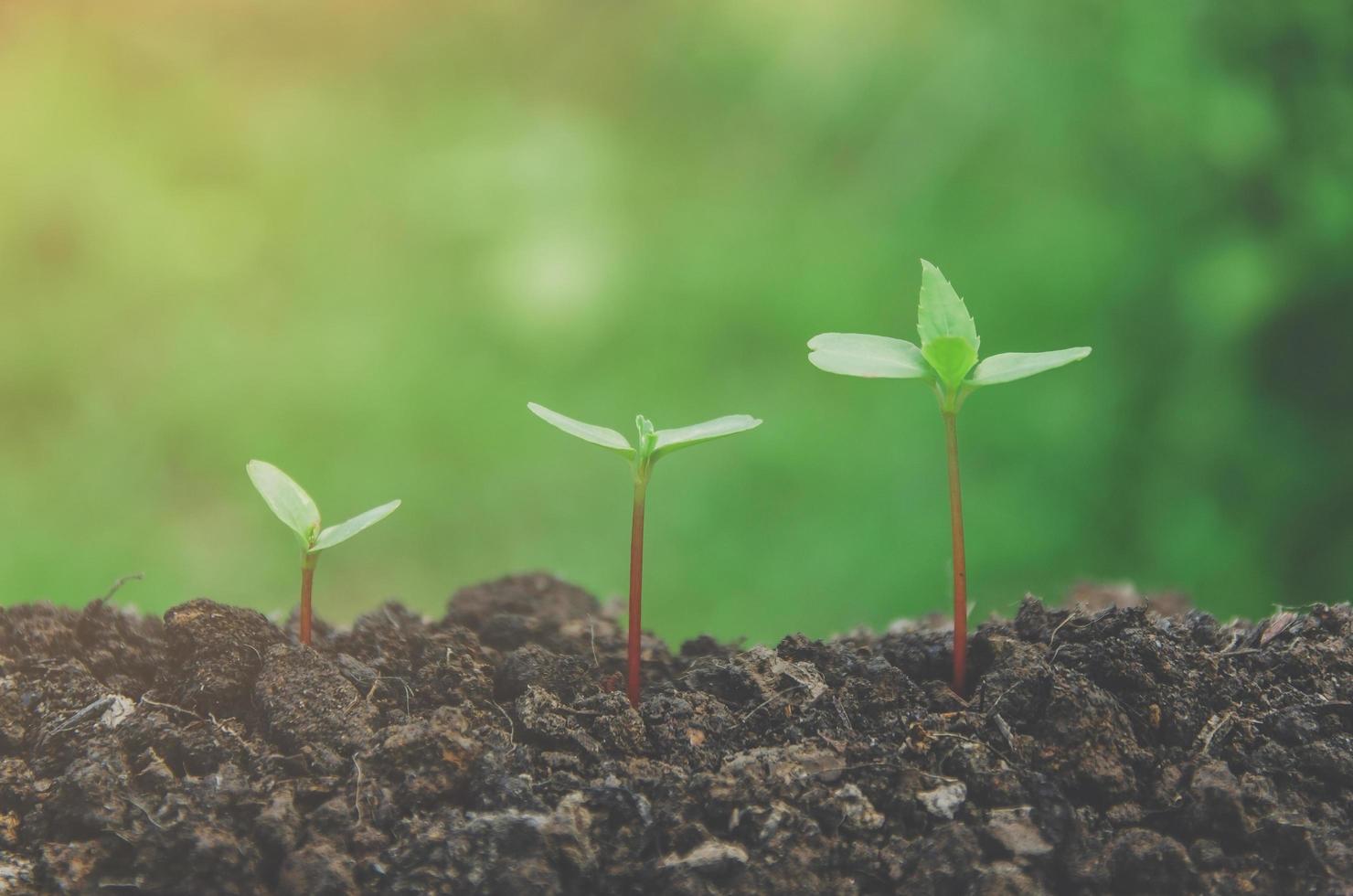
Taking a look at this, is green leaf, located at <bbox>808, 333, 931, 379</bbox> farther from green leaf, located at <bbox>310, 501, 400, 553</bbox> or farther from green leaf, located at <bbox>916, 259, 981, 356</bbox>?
green leaf, located at <bbox>310, 501, 400, 553</bbox>

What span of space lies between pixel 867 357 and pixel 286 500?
2.08ft

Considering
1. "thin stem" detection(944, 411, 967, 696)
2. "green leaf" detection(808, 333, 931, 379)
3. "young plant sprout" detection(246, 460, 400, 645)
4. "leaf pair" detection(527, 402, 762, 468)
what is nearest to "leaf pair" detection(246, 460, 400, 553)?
"young plant sprout" detection(246, 460, 400, 645)

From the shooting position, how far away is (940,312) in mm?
1110

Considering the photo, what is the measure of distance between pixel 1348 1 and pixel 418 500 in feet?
8.31

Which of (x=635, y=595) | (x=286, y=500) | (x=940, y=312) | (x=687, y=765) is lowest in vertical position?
(x=687, y=765)

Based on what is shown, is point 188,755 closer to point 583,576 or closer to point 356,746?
point 356,746

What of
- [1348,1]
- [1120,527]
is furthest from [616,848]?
[1348,1]

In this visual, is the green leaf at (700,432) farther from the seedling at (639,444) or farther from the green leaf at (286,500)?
the green leaf at (286,500)

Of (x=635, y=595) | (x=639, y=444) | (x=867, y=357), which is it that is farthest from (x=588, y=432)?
(x=867, y=357)

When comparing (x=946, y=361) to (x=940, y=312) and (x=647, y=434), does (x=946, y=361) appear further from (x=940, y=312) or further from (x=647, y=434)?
(x=647, y=434)

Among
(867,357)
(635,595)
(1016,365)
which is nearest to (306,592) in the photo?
(635,595)

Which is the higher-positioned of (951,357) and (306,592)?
(951,357)

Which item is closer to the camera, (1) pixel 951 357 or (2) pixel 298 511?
(1) pixel 951 357

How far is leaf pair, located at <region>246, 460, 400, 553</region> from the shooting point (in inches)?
45.9
